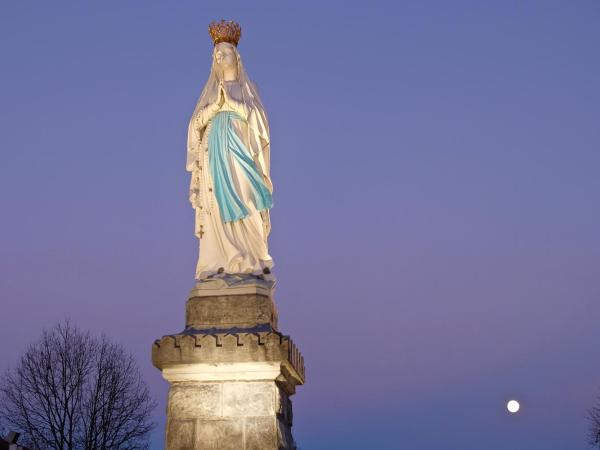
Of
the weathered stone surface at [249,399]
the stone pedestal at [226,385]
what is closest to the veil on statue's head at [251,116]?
the stone pedestal at [226,385]

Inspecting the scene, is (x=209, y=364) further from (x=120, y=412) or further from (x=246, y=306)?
(x=120, y=412)

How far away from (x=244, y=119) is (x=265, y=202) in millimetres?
1409

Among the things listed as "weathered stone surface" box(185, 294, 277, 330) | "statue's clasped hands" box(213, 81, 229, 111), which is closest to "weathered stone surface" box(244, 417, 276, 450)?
"weathered stone surface" box(185, 294, 277, 330)

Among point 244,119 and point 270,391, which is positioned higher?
point 244,119

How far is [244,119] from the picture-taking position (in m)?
13.5

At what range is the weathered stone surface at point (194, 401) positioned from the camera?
11656 millimetres

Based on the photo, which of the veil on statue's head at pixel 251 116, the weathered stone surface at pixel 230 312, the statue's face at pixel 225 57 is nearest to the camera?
the weathered stone surface at pixel 230 312

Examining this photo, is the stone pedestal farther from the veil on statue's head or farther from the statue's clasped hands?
the statue's clasped hands

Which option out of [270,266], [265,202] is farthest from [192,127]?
[270,266]

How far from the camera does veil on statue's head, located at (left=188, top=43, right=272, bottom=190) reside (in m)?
13.4

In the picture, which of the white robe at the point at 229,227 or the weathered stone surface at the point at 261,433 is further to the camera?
the white robe at the point at 229,227

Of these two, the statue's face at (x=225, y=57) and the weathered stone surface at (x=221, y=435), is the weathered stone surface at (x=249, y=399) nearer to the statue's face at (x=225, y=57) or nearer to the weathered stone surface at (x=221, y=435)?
the weathered stone surface at (x=221, y=435)

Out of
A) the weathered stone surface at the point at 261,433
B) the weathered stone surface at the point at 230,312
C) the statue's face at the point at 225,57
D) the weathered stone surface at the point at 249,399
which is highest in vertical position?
the statue's face at the point at 225,57

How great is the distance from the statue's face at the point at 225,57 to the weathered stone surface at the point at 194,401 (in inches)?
211
